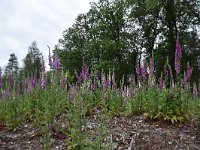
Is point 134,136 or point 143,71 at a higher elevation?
point 143,71

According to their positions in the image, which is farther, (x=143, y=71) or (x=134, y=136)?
(x=143, y=71)

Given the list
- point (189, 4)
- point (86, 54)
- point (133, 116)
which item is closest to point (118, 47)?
point (86, 54)

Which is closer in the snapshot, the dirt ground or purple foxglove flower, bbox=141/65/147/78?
the dirt ground

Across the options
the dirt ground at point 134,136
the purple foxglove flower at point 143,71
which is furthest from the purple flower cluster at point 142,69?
the dirt ground at point 134,136

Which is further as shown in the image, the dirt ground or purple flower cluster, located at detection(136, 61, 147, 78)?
purple flower cluster, located at detection(136, 61, 147, 78)

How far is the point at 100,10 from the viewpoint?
2037 inches

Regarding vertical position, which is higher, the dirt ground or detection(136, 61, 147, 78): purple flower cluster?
detection(136, 61, 147, 78): purple flower cluster

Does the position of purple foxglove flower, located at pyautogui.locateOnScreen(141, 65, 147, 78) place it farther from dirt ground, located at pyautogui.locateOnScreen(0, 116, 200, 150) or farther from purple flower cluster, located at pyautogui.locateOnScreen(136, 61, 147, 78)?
dirt ground, located at pyautogui.locateOnScreen(0, 116, 200, 150)

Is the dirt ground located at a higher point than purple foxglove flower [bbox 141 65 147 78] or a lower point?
lower

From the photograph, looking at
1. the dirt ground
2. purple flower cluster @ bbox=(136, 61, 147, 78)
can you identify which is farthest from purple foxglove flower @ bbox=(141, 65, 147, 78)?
the dirt ground

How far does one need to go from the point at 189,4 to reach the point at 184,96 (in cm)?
3278

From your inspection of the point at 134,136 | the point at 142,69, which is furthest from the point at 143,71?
the point at 134,136

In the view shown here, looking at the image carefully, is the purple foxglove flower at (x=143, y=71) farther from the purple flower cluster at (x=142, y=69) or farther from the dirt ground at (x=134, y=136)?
the dirt ground at (x=134, y=136)

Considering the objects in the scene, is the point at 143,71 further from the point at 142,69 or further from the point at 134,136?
the point at 134,136
